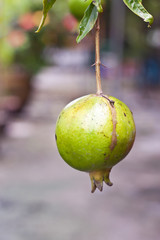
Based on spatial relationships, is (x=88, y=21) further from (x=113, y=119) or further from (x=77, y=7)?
(x=77, y=7)

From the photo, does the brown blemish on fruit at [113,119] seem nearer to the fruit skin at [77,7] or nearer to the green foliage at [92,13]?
the green foliage at [92,13]

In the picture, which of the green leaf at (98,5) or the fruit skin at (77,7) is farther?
the fruit skin at (77,7)

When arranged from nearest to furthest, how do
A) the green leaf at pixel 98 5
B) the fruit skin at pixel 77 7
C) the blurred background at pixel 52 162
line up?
the green leaf at pixel 98 5 → the fruit skin at pixel 77 7 → the blurred background at pixel 52 162

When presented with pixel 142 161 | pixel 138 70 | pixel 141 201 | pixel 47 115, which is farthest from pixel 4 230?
pixel 138 70

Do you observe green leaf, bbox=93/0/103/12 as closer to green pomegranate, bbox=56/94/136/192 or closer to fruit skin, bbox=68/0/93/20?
green pomegranate, bbox=56/94/136/192

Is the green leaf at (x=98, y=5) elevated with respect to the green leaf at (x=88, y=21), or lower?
elevated

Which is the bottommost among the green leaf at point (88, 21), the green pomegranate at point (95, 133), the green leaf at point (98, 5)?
the green pomegranate at point (95, 133)

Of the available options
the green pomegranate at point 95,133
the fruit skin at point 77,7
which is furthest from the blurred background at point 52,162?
the green pomegranate at point 95,133

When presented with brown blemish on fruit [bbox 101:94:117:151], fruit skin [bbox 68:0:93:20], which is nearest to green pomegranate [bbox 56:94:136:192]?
brown blemish on fruit [bbox 101:94:117:151]
